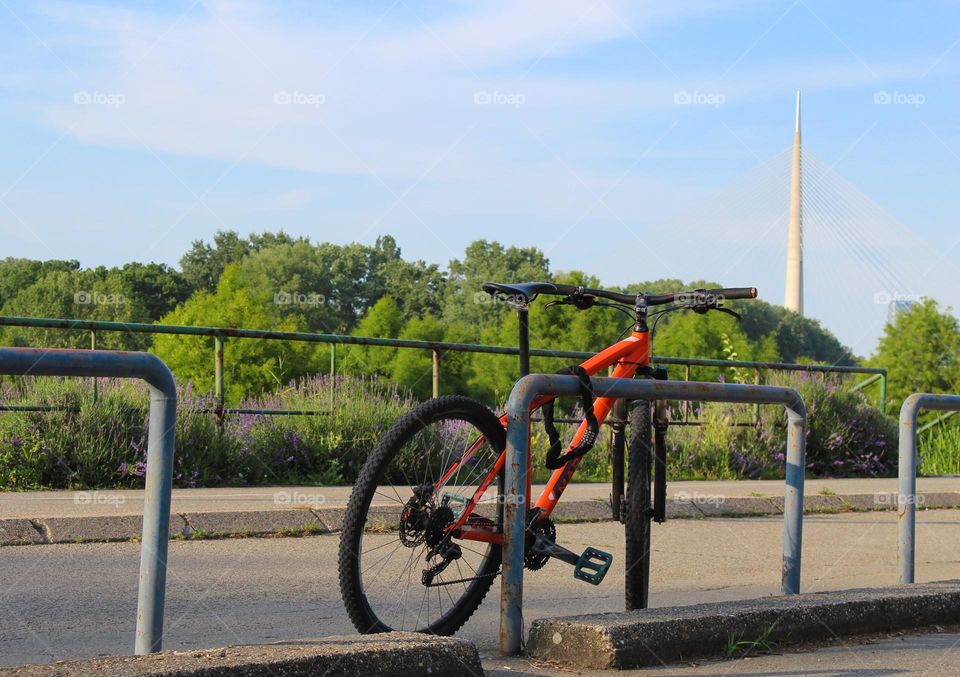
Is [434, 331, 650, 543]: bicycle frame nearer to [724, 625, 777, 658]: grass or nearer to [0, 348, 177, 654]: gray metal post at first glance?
[724, 625, 777, 658]: grass

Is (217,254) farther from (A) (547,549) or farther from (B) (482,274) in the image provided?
(A) (547,549)

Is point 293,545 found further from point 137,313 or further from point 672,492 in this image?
point 137,313

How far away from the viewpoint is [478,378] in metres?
60.9

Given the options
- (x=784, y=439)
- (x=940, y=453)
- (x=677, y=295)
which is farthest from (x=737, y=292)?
(x=940, y=453)

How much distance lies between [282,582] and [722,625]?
2439 mm

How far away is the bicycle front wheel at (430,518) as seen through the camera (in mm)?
4215

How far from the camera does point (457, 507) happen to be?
174 inches

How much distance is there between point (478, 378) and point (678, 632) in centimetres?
5680

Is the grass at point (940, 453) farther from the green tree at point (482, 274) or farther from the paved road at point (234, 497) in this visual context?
the green tree at point (482, 274)

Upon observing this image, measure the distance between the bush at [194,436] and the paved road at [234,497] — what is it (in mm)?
402

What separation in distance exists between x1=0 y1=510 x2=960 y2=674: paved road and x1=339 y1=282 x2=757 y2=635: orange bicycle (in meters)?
0.33

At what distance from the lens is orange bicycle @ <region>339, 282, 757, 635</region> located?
4168 millimetres

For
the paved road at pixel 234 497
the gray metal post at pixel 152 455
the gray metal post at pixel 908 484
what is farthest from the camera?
the paved road at pixel 234 497

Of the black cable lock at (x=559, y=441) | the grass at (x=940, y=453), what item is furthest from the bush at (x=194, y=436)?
the grass at (x=940, y=453)
